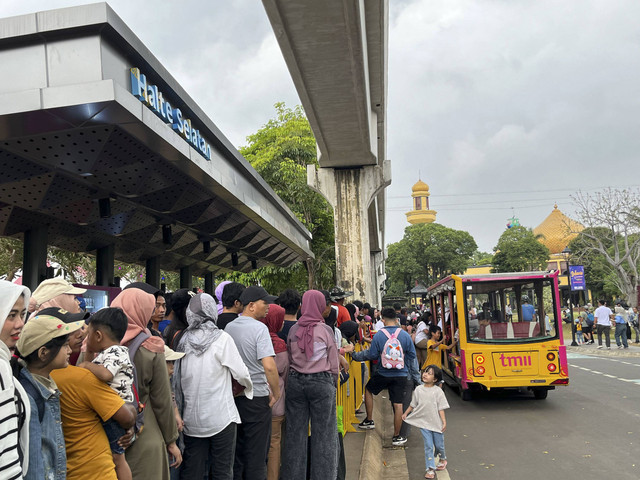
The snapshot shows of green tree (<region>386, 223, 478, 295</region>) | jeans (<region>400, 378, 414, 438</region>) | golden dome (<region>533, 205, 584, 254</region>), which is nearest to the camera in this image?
jeans (<region>400, 378, 414, 438</region>)

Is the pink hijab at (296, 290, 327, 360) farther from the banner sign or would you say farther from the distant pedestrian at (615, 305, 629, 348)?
the banner sign

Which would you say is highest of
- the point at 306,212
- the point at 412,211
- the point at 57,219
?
the point at 412,211

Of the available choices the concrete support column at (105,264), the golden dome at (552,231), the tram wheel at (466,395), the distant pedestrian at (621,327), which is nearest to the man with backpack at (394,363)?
the tram wheel at (466,395)

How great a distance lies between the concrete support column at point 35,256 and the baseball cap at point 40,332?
5487 millimetres

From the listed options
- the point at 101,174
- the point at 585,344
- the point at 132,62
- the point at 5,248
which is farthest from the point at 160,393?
the point at 585,344

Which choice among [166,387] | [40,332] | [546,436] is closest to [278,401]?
[166,387]

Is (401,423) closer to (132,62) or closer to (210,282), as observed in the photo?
(132,62)

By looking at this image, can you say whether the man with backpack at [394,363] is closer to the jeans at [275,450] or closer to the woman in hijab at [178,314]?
the jeans at [275,450]

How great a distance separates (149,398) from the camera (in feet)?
11.2

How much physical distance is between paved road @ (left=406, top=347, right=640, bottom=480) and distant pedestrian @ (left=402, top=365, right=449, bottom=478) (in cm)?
33

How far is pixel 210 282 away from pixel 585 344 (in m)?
16.9

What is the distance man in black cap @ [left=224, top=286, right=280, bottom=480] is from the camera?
4.46 metres

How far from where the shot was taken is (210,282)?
18.8 m

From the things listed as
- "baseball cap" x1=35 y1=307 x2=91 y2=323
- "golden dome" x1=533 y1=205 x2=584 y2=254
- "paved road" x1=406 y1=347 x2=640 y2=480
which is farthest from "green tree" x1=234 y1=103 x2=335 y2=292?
"golden dome" x1=533 y1=205 x2=584 y2=254
